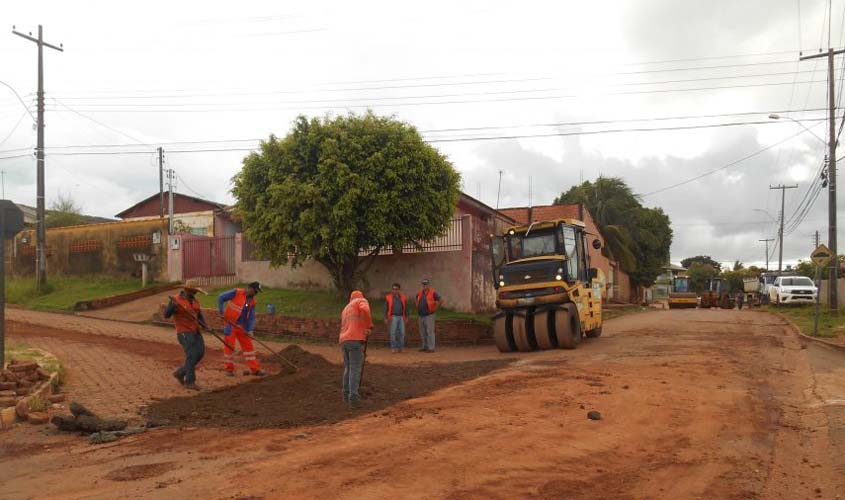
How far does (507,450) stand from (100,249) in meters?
25.7

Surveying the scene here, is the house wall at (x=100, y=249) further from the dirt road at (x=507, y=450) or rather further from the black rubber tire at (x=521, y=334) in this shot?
the dirt road at (x=507, y=450)

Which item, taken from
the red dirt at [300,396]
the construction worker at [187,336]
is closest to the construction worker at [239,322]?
the red dirt at [300,396]

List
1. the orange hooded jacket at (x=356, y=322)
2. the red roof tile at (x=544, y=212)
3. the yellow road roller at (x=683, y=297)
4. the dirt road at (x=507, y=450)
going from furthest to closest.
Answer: the yellow road roller at (x=683, y=297), the red roof tile at (x=544, y=212), the orange hooded jacket at (x=356, y=322), the dirt road at (x=507, y=450)

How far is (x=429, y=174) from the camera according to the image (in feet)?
59.4

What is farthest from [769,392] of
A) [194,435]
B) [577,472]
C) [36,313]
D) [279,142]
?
[36,313]

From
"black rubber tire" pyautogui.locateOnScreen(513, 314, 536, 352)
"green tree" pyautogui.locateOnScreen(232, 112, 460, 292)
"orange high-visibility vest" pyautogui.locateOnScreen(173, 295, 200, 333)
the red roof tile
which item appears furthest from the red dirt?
the red roof tile

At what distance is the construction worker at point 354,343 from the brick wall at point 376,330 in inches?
342

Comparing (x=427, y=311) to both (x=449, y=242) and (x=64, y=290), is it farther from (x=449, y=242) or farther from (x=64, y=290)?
(x=64, y=290)

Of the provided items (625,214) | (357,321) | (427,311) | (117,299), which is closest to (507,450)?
(357,321)

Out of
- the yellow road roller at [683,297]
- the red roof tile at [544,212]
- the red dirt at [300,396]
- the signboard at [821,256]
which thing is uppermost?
the red roof tile at [544,212]

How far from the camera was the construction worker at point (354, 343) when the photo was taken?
342 inches

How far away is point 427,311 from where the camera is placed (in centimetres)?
1620

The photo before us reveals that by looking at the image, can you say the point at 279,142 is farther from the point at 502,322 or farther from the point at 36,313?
the point at 36,313

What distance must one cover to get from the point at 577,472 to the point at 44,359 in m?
8.77
